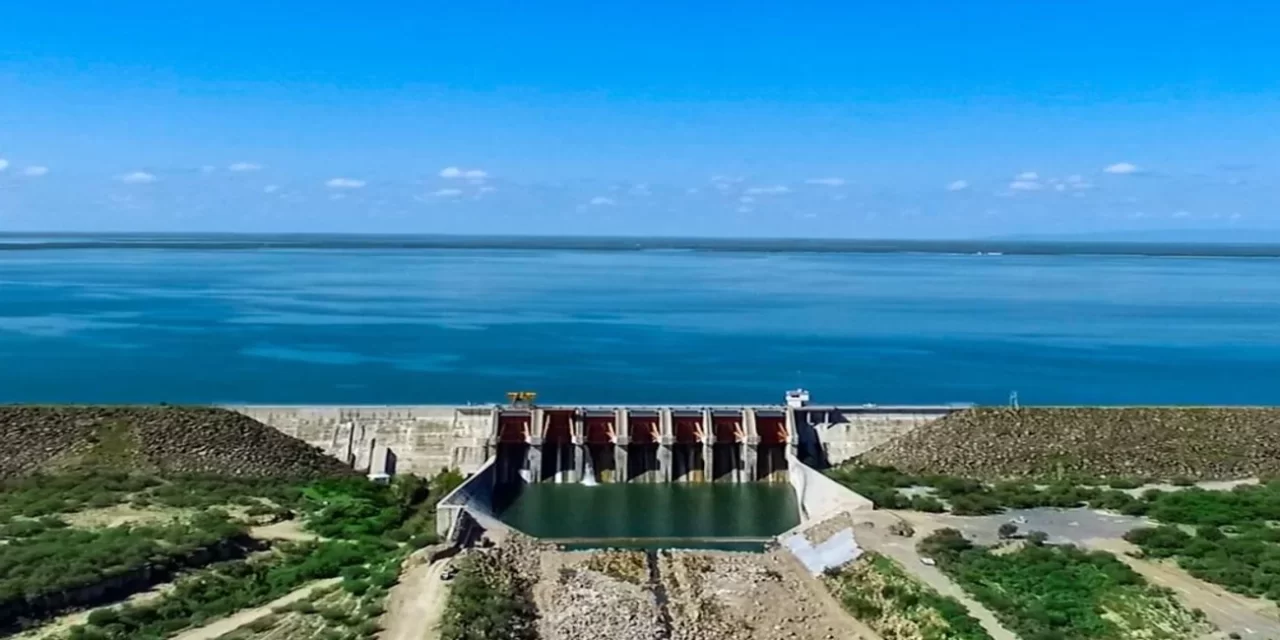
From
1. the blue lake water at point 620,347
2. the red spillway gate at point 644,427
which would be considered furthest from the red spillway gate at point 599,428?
the blue lake water at point 620,347

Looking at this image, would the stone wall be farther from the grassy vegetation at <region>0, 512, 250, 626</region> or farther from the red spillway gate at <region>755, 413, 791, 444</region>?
the red spillway gate at <region>755, 413, 791, 444</region>

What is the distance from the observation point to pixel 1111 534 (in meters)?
41.9

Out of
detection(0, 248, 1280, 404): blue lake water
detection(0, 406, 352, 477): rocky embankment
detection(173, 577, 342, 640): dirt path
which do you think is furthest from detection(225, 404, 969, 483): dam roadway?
detection(0, 248, 1280, 404): blue lake water

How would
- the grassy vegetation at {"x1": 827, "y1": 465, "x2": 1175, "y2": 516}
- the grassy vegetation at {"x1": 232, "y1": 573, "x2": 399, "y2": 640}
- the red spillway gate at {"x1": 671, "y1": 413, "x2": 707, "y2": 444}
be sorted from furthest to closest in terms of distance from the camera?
1. the red spillway gate at {"x1": 671, "y1": 413, "x2": 707, "y2": 444}
2. the grassy vegetation at {"x1": 827, "y1": 465, "x2": 1175, "y2": 516}
3. the grassy vegetation at {"x1": 232, "y1": 573, "x2": 399, "y2": 640}

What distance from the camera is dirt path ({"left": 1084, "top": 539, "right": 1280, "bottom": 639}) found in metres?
31.9

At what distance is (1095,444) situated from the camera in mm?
53562

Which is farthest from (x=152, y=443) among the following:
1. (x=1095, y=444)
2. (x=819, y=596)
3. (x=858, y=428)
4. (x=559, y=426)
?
(x=1095, y=444)

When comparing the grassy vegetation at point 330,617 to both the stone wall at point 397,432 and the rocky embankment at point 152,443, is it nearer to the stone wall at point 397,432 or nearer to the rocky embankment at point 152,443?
the rocky embankment at point 152,443

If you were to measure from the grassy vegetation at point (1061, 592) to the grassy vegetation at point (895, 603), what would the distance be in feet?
5.26

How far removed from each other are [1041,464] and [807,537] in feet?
53.3

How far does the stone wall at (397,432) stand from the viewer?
53281mm

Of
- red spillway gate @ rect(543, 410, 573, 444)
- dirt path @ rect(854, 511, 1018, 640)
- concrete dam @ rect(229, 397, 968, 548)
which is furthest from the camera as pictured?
red spillway gate @ rect(543, 410, 573, 444)

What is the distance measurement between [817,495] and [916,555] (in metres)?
9.93

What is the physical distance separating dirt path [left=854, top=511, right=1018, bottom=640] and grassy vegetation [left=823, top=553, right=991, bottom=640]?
1.42ft
